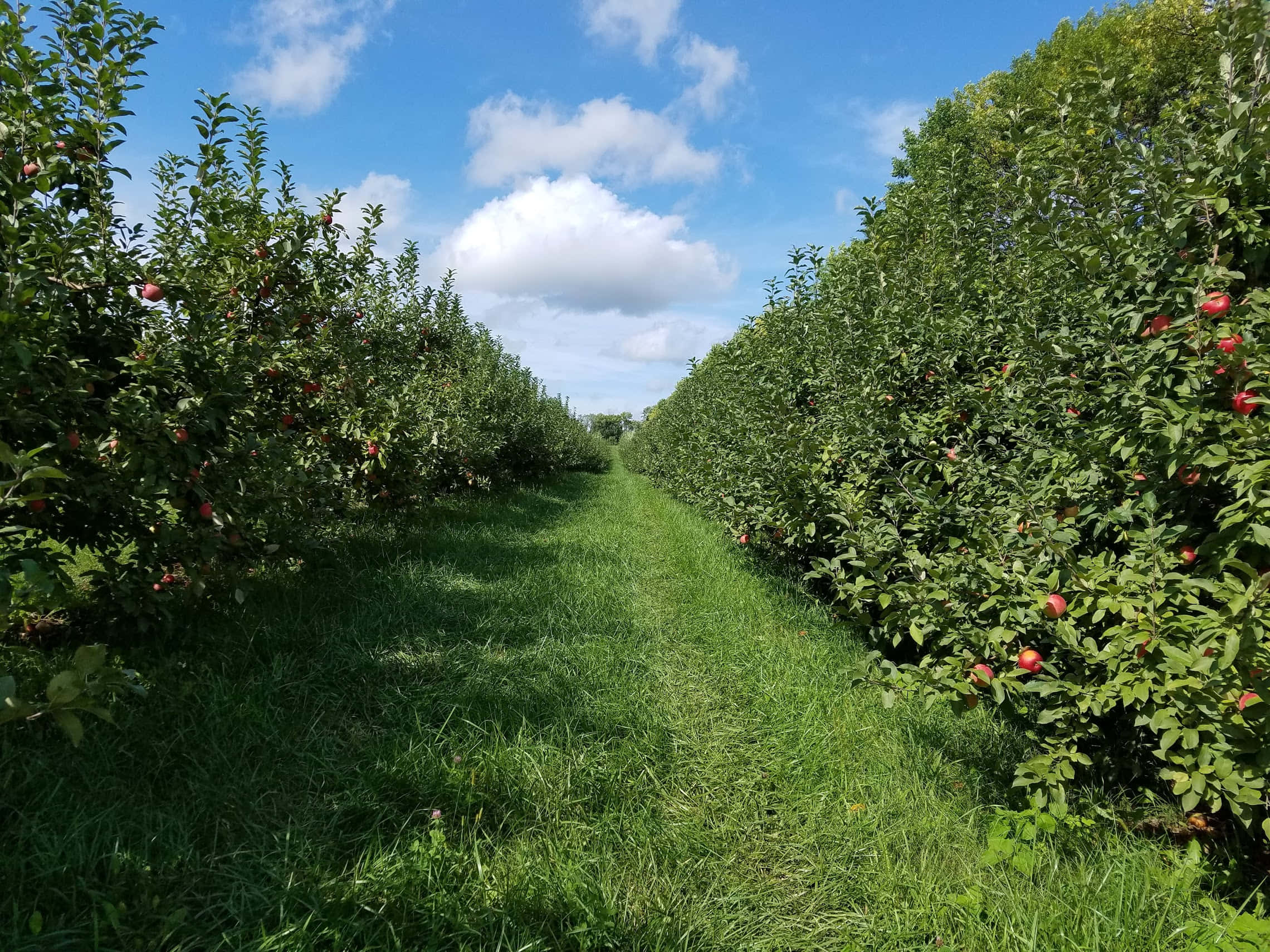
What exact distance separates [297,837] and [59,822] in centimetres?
70

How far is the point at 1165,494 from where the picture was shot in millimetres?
2166

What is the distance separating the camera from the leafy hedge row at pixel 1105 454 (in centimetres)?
178

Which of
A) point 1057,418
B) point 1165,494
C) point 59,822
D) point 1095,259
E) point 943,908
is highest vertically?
point 1095,259

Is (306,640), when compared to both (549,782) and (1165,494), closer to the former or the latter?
(549,782)

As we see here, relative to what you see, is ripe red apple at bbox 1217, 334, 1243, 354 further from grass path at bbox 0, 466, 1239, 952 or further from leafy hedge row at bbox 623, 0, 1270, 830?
grass path at bbox 0, 466, 1239, 952

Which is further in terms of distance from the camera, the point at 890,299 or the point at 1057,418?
the point at 890,299

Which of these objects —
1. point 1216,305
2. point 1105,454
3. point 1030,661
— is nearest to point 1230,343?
point 1216,305

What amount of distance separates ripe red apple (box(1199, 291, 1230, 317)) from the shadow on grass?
263 cm

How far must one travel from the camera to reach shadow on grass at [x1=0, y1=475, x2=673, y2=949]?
176 centimetres

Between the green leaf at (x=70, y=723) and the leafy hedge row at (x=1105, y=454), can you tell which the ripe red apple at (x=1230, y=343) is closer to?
the leafy hedge row at (x=1105, y=454)

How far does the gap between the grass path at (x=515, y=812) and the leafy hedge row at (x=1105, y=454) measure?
1.40 ft

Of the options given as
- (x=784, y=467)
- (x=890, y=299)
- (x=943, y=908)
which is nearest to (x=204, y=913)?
(x=943, y=908)

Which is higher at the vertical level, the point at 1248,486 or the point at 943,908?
the point at 1248,486

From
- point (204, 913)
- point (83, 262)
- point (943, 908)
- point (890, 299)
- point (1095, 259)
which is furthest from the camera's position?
point (890, 299)
